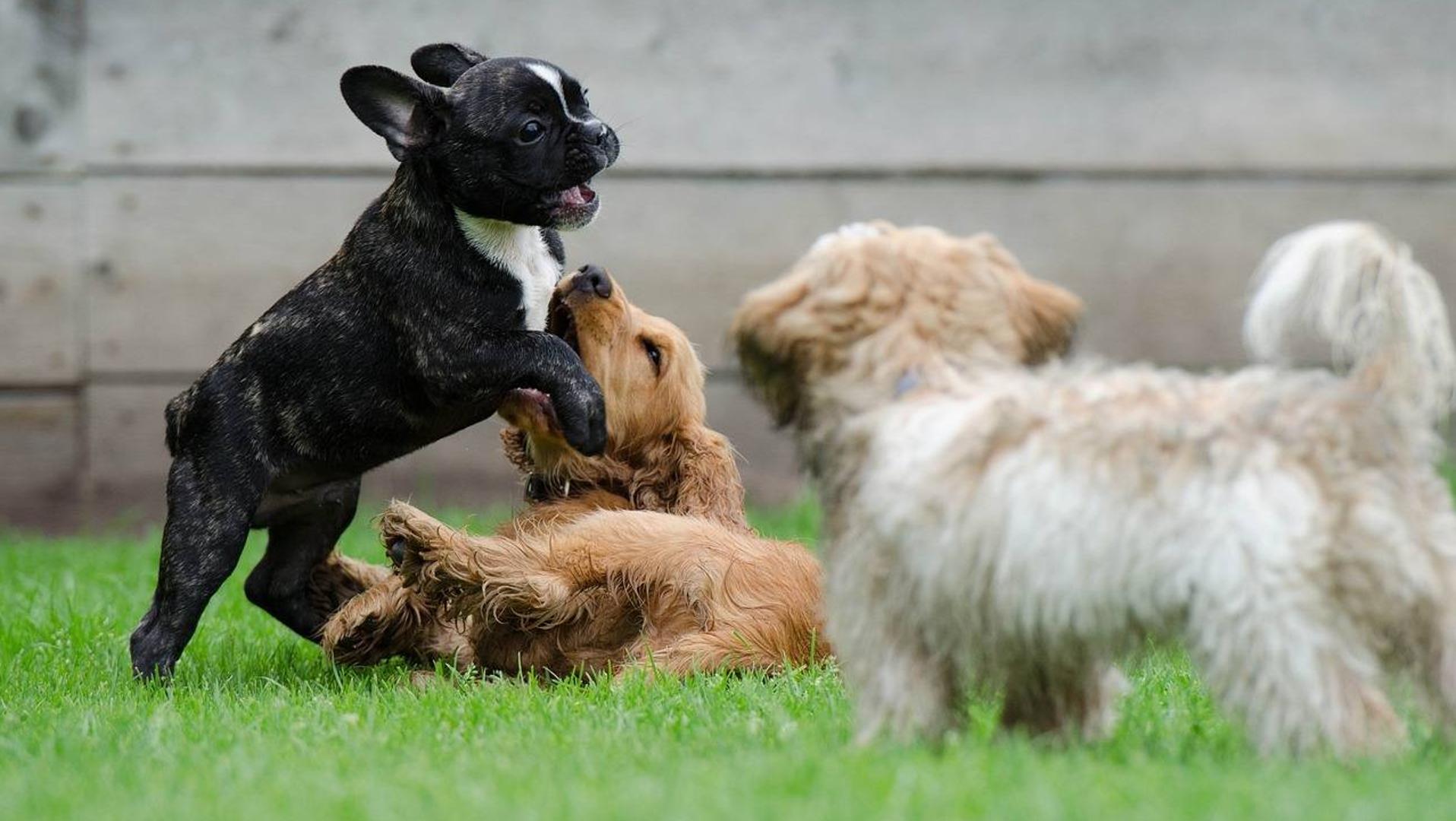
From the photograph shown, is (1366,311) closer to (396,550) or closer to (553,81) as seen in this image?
(553,81)

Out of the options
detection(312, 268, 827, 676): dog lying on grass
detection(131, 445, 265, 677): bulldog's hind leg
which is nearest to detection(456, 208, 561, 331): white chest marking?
detection(312, 268, 827, 676): dog lying on grass

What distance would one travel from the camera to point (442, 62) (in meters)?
5.92

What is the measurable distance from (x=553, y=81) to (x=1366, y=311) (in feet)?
9.31

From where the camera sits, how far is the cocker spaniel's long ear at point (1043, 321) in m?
3.74

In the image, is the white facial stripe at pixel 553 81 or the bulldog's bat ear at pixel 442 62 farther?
the bulldog's bat ear at pixel 442 62

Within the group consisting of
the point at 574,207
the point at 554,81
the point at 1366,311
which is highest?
the point at 554,81

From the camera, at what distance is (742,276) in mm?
9766

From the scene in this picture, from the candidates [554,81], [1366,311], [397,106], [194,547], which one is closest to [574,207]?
[554,81]

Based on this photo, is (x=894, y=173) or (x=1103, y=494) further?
(x=894, y=173)

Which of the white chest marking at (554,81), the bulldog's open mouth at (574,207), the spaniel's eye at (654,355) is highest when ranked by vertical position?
the white chest marking at (554,81)

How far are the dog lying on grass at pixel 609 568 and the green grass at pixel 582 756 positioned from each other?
0.58ft

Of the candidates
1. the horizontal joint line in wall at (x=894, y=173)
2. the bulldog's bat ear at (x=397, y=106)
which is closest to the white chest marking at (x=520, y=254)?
the bulldog's bat ear at (x=397, y=106)

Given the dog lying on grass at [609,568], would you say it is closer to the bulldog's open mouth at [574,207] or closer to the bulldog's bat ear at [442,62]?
the bulldog's open mouth at [574,207]

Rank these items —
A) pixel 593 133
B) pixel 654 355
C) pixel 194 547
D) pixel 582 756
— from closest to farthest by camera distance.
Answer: pixel 582 756, pixel 194 547, pixel 593 133, pixel 654 355
